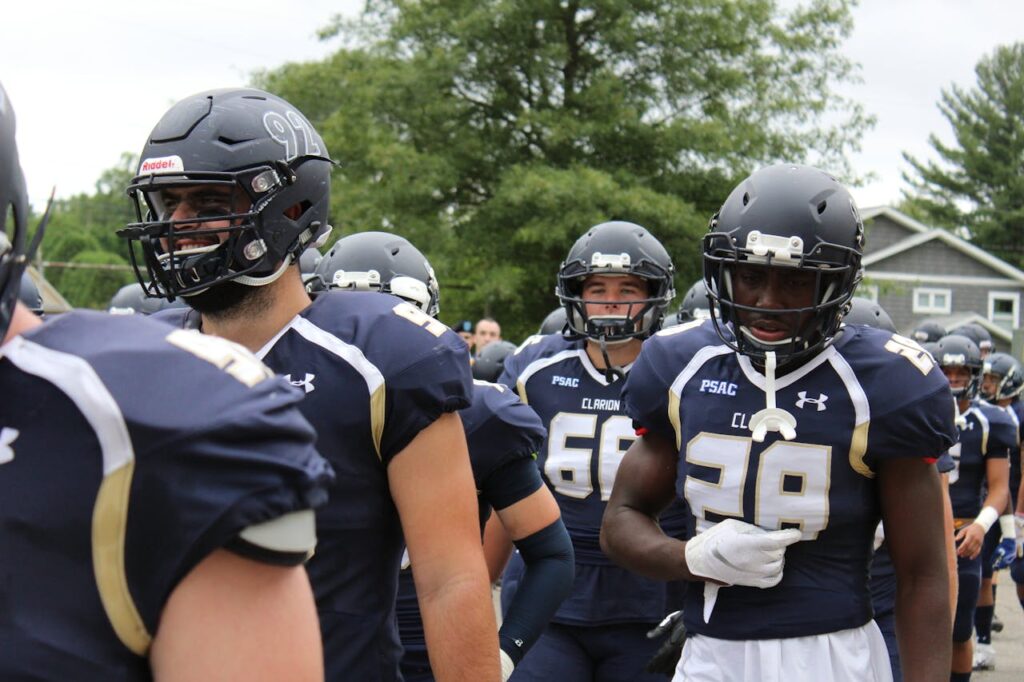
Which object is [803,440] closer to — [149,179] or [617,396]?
[149,179]

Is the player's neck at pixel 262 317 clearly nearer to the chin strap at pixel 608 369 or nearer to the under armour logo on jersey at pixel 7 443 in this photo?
the under armour logo on jersey at pixel 7 443

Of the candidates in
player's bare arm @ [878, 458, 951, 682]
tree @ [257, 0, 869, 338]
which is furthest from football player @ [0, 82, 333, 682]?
tree @ [257, 0, 869, 338]

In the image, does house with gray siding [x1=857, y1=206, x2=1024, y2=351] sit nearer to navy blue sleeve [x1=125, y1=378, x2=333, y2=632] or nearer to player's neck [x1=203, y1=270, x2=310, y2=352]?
player's neck [x1=203, y1=270, x2=310, y2=352]

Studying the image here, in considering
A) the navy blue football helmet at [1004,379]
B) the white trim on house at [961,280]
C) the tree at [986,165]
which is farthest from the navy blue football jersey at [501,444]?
the tree at [986,165]

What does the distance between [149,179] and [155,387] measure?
4.19 ft

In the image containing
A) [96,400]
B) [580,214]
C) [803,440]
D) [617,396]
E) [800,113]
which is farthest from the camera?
[800,113]

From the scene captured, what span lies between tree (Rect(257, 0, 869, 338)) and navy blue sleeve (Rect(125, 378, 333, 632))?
19.3 m

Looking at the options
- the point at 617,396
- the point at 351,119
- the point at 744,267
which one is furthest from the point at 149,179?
the point at 351,119

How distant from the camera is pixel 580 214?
19.4 meters

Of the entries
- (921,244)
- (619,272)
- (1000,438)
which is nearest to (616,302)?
(619,272)

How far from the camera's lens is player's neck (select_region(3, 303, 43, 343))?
1.40 meters

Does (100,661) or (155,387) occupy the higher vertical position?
(155,387)

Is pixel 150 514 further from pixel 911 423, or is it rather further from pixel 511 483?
pixel 911 423

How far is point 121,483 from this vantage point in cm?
127
